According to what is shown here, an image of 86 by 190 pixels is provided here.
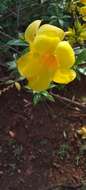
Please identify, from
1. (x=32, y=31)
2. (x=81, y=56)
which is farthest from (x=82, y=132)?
(x=32, y=31)

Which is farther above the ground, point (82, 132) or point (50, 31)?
point (50, 31)

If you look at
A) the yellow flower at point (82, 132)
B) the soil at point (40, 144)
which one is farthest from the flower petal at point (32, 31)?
the yellow flower at point (82, 132)

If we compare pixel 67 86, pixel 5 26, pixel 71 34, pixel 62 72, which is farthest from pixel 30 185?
pixel 62 72

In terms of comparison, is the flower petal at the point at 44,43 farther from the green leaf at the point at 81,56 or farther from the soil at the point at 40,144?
the soil at the point at 40,144

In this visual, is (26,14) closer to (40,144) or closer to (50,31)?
(40,144)

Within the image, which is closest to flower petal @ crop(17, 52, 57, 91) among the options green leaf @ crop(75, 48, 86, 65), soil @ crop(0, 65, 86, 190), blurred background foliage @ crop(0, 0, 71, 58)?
green leaf @ crop(75, 48, 86, 65)

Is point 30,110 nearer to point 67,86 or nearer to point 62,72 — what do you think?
point 67,86

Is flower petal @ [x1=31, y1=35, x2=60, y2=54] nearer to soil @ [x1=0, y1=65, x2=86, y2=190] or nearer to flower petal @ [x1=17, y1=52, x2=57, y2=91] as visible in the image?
flower petal @ [x1=17, y1=52, x2=57, y2=91]
